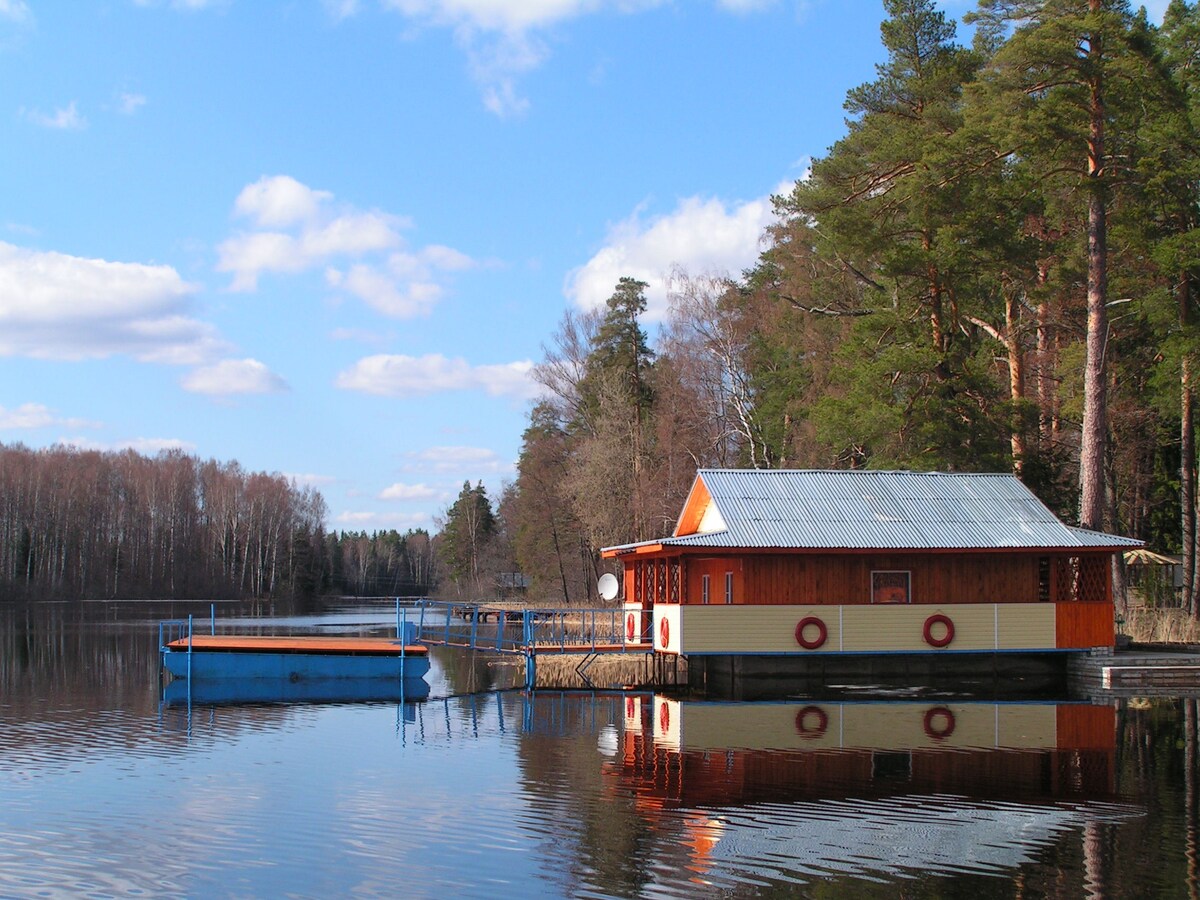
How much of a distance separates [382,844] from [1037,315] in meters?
31.8

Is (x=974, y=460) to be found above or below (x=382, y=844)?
above

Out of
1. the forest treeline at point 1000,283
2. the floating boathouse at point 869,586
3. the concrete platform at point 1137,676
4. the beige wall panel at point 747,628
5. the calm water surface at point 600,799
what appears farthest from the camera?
the forest treeline at point 1000,283

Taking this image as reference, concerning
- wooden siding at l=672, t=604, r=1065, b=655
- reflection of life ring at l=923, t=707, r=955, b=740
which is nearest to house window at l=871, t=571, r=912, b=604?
wooden siding at l=672, t=604, r=1065, b=655

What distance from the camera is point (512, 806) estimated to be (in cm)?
1243

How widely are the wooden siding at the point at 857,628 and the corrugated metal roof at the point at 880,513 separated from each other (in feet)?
4.63

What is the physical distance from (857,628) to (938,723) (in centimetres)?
583

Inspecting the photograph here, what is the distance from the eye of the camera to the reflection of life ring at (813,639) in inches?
950

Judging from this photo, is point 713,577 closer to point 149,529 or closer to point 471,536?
point 471,536

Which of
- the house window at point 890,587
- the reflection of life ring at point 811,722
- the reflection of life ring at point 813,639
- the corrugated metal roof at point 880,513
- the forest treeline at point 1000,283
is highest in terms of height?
the forest treeline at point 1000,283

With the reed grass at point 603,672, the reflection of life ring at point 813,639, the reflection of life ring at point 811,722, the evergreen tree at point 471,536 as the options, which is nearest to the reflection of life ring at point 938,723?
the reflection of life ring at point 811,722

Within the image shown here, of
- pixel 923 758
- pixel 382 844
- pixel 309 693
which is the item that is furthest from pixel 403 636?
pixel 382 844

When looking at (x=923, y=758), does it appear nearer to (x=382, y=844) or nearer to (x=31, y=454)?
(x=382, y=844)

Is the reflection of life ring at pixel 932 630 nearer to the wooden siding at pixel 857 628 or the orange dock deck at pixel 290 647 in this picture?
the wooden siding at pixel 857 628

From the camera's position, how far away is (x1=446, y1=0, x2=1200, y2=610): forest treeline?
92.1ft
